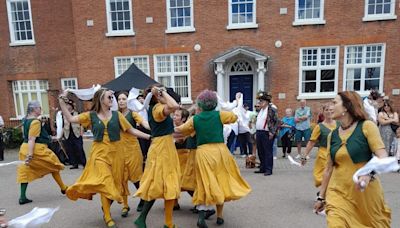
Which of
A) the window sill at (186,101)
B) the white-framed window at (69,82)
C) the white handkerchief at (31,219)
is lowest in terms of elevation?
the white handkerchief at (31,219)

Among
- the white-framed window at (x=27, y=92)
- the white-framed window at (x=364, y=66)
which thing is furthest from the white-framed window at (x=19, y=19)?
the white-framed window at (x=364, y=66)

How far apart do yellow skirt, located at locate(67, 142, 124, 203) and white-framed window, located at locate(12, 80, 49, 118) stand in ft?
40.3

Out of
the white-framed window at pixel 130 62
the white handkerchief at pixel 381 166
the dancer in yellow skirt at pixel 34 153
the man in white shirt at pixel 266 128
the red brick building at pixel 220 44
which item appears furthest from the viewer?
the white-framed window at pixel 130 62

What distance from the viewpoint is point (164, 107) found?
10.9 ft

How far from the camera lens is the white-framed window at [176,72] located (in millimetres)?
12625

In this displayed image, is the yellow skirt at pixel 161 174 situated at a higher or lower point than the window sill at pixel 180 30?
lower

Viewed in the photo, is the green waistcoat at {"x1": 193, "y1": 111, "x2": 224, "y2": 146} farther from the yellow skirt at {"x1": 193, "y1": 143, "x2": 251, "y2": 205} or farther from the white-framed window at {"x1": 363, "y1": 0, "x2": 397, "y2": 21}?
the white-framed window at {"x1": 363, "y1": 0, "x2": 397, "y2": 21}

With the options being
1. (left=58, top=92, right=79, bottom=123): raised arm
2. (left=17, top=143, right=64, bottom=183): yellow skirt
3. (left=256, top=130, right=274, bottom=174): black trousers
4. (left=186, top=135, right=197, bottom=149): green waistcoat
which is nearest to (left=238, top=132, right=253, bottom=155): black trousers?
(left=256, top=130, right=274, bottom=174): black trousers

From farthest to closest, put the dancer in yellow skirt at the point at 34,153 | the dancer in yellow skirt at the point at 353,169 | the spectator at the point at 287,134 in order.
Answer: the spectator at the point at 287,134
the dancer in yellow skirt at the point at 34,153
the dancer in yellow skirt at the point at 353,169

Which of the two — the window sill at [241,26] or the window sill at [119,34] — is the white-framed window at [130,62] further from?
the window sill at [241,26]

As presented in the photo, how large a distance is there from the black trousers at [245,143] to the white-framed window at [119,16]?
7361mm

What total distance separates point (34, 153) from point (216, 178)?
3.37 m

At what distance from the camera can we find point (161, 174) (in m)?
3.47

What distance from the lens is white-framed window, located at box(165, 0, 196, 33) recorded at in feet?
40.1
